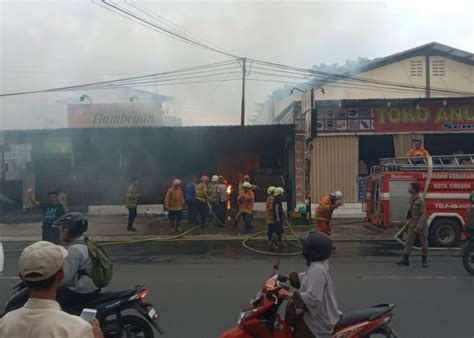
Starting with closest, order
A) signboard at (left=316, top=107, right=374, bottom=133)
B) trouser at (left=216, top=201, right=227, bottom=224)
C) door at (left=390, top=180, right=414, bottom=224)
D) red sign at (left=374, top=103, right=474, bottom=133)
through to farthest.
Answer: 1. door at (left=390, top=180, right=414, bottom=224)
2. trouser at (left=216, top=201, right=227, bottom=224)
3. red sign at (left=374, top=103, right=474, bottom=133)
4. signboard at (left=316, top=107, right=374, bottom=133)

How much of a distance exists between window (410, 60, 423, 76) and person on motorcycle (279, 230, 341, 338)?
72.1 feet

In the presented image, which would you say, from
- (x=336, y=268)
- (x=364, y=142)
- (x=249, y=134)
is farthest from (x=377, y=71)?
(x=336, y=268)

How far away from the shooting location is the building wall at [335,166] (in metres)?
17.3

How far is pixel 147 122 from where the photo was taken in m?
19.8

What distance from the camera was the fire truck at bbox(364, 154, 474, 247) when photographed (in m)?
11.7

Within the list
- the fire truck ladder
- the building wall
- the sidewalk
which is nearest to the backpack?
the sidewalk

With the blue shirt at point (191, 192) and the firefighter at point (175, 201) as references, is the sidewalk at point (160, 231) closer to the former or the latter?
the firefighter at point (175, 201)

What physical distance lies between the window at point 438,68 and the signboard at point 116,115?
510 inches

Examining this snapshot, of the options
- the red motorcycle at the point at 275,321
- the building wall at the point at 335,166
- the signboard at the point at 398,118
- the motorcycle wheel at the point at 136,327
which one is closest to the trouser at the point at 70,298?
the motorcycle wheel at the point at 136,327

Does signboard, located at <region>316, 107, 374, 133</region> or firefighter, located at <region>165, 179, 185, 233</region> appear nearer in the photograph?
firefighter, located at <region>165, 179, 185, 233</region>

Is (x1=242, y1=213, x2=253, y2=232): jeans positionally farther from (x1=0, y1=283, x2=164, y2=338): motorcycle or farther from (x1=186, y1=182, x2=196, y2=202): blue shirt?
(x1=0, y1=283, x2=164, y2=338): motorcycle

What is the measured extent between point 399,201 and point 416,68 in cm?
1329

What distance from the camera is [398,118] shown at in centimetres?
1722

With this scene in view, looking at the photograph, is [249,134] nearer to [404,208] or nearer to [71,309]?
[404,208]
